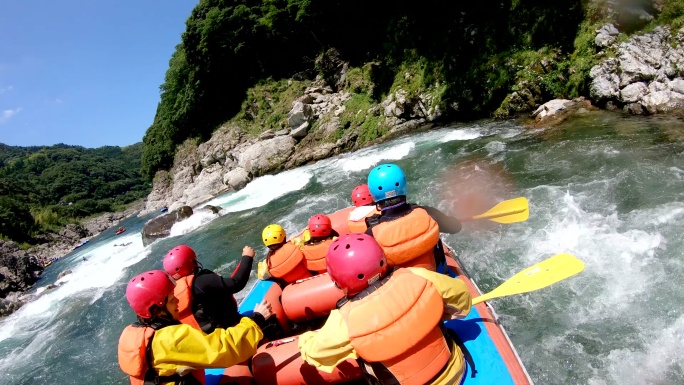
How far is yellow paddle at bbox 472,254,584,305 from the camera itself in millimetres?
3150

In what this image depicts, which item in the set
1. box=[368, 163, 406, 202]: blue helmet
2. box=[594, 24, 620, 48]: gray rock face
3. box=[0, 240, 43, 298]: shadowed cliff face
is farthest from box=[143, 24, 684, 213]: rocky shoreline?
box=[368, 163, 406, 202]: blue helmet

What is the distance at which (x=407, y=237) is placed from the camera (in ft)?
9.43

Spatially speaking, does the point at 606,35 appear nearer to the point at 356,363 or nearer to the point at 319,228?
the point at 319,228

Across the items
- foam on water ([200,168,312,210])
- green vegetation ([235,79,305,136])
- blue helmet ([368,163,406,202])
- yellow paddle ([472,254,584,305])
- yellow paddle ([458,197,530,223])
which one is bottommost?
foam on water ([200,168,312,210])

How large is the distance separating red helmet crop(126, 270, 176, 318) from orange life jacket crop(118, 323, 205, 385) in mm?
127

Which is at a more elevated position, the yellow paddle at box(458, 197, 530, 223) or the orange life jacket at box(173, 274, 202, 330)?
the orange life jacket at box(173, 274, 202, 330)

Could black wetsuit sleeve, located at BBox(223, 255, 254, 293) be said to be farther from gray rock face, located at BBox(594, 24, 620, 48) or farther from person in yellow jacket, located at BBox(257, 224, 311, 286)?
gray rock face, located at BBox(594, 24, 620, 48)

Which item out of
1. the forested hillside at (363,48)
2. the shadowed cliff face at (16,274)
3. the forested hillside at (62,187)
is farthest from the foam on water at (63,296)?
the forested hillside at (62,187)

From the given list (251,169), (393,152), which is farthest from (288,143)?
(393,152)

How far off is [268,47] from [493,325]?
30.5 m

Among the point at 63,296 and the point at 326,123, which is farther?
the point at 326,123

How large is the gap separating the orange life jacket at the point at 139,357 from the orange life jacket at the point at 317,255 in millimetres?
2329

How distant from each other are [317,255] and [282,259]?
439 mm

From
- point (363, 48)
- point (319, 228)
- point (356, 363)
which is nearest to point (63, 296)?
point (319, 228)
